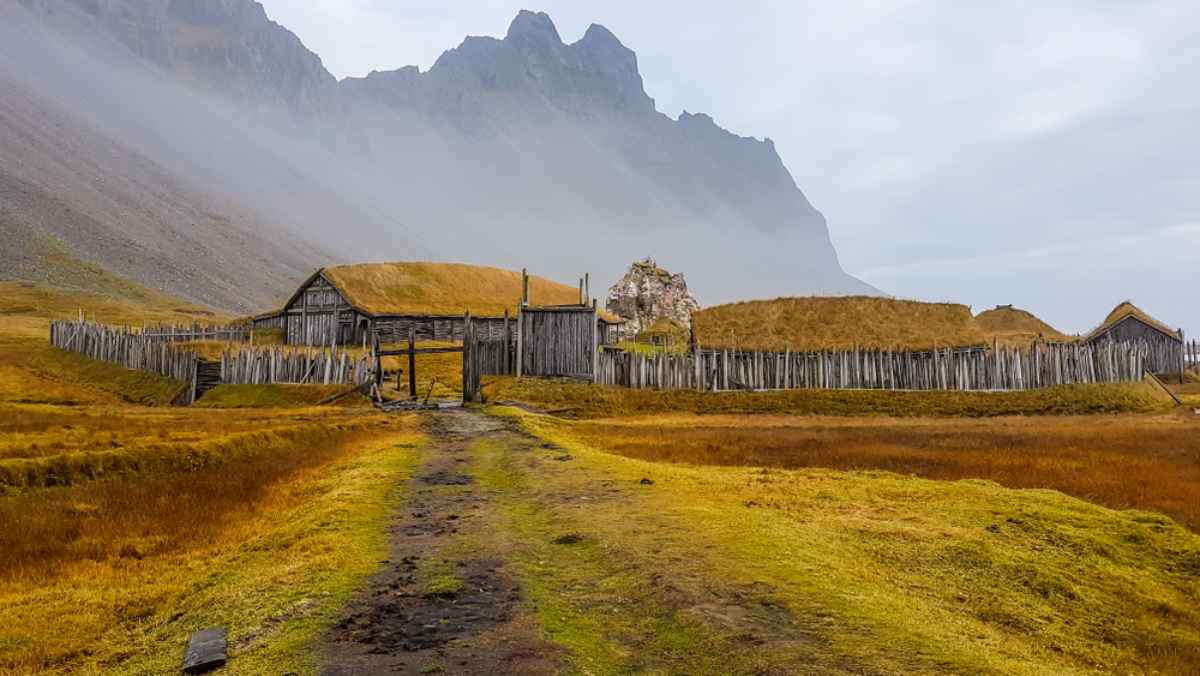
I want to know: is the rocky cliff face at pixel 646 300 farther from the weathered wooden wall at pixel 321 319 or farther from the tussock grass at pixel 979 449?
the tussock grass at pixel 979 449

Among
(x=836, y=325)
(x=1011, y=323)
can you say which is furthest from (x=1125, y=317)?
(x=836, y=325)

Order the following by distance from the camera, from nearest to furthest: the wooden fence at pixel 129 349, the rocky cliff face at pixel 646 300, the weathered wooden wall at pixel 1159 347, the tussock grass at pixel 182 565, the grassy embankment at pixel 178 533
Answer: the tussock grass at pixel 182 565, the grassy embankment at pixel 178 533, the wooden fence at pixel 129 349, the weathered wooden wall at pixel 1159 347, the rocky cliff face at pixel 646 300

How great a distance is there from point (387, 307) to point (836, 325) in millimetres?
31464

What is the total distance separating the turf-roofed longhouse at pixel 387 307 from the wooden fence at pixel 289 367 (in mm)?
15285

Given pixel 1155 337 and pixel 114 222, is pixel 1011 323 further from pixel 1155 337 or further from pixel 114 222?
pixel 114 222

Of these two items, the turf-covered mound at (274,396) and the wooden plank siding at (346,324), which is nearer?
the turf-covered mound at (274,396)

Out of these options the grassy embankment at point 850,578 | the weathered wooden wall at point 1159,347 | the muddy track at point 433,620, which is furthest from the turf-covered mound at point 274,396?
the weathered wooden wall at point 1159,347

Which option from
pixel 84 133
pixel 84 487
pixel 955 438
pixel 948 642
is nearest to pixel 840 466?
pixel 955 438

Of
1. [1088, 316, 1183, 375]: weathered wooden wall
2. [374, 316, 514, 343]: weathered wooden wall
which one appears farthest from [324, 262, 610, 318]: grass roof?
[1088, 316, 1183, 375]: weathered wooden wall

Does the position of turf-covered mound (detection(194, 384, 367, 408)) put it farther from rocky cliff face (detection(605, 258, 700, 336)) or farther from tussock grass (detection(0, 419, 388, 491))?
rocky cliff face (detection(605, 258, 700, 336))

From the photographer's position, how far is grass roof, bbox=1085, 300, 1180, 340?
155ft

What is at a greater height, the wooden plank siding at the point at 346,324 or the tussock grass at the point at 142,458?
the wooden plank siding at the point at 346,324

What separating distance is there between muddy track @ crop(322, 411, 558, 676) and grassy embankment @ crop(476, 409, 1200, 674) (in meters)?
0.32

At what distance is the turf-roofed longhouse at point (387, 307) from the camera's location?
52500 millimetres
